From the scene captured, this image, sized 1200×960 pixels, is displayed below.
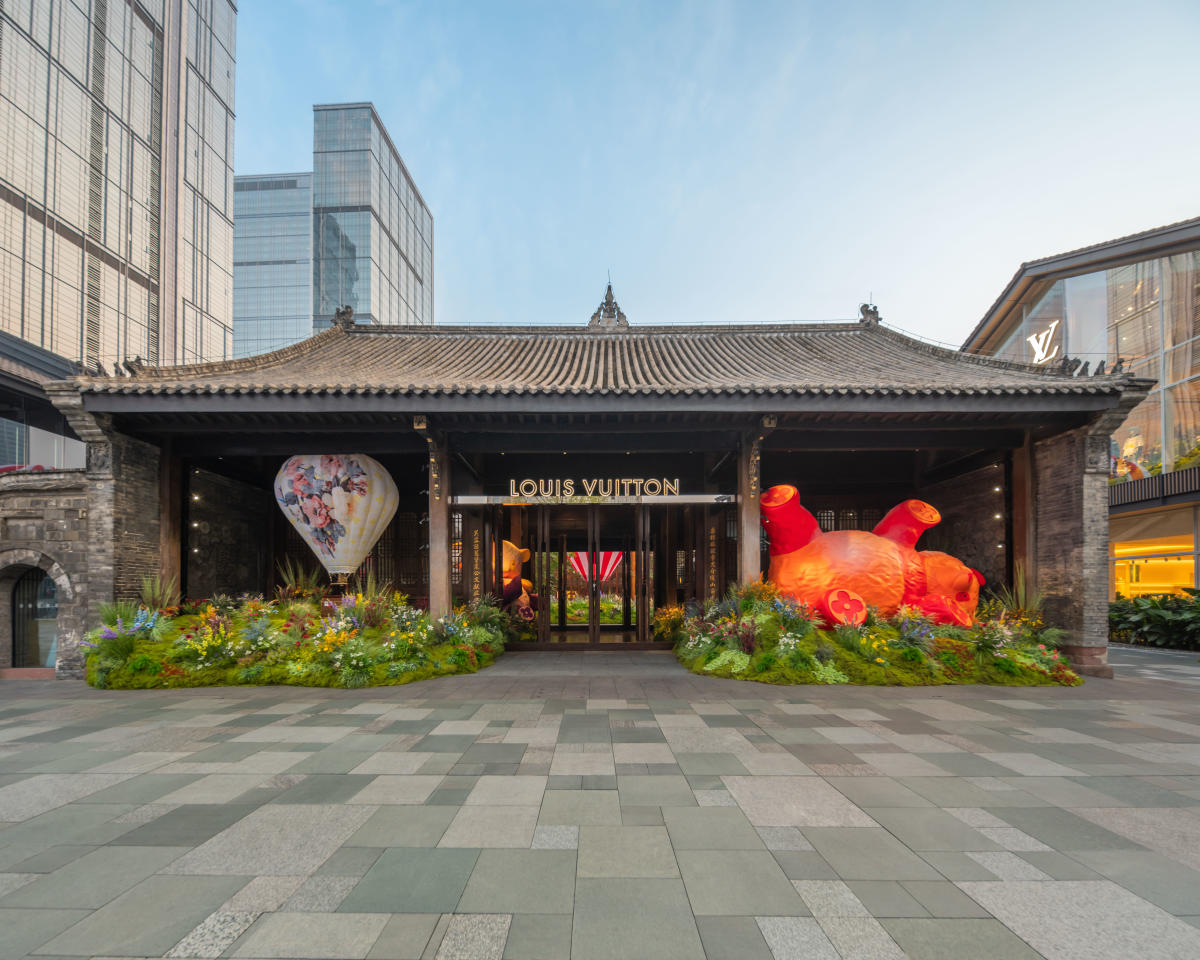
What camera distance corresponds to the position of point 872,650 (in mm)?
8836

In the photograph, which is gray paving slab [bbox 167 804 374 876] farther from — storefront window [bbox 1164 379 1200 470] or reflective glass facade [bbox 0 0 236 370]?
reflective glass facade [bbox 0 0 236 370]

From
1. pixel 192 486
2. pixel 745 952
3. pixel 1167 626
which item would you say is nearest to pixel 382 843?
pixel 745 952

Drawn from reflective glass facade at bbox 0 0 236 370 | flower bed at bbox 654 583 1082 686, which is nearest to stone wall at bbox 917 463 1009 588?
flower bed at bbox 654 583 1082 686

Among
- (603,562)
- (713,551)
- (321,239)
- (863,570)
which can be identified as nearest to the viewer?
(863,570)

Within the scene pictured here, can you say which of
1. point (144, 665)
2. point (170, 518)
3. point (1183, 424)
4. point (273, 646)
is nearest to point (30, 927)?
point (273, 646)

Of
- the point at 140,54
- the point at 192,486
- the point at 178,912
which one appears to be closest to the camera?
the point at 178,912

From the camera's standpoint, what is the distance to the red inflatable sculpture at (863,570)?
377 inches

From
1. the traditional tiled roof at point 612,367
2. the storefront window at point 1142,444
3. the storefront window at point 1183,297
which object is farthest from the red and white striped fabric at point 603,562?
the storefront window at point 1183,297

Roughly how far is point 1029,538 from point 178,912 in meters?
12.2

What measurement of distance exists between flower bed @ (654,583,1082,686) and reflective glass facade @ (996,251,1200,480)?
980 centimetres

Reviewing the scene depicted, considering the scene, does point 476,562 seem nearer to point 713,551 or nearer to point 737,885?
point 713,551

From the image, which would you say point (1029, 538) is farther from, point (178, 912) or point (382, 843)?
point (178, 912)

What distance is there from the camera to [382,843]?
356cm

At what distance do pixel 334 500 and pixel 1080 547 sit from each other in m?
12.3
